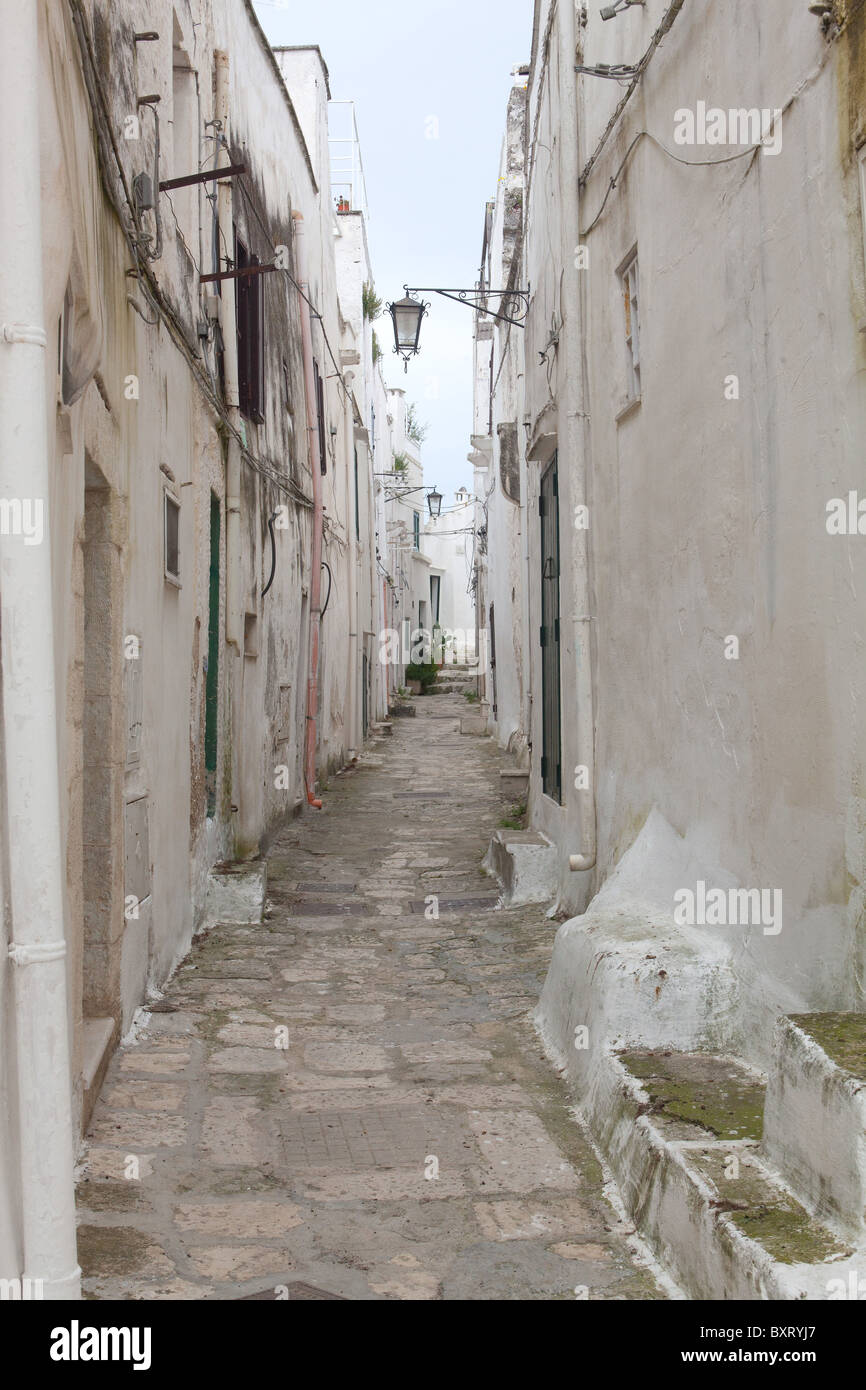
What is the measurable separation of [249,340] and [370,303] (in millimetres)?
15801

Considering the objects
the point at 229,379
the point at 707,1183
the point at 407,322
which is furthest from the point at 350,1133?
the point at 407,322

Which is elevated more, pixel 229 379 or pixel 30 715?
pixel 229 379

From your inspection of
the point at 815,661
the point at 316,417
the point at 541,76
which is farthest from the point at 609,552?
the point at 316,417

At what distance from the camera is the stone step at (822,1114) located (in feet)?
8.73

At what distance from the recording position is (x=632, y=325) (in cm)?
592

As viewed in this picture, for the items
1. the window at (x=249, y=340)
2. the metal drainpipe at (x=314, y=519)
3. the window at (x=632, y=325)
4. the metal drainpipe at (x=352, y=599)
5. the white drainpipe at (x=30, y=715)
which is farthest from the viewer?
the metal drainpipe at (x=352, y=599)

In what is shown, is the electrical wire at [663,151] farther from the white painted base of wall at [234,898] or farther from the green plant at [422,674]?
the green plant at [422,674]

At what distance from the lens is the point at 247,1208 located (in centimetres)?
369

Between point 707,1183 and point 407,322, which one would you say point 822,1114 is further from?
point 407,322

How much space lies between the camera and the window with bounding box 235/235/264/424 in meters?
9.09

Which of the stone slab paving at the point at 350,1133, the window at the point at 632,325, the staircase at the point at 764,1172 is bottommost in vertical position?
the stone slab paving at the point at 350,1133

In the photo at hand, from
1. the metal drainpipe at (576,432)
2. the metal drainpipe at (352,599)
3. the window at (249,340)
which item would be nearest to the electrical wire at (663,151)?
the metal drainpipe at (576,432)

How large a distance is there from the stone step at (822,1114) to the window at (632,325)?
135 inches
